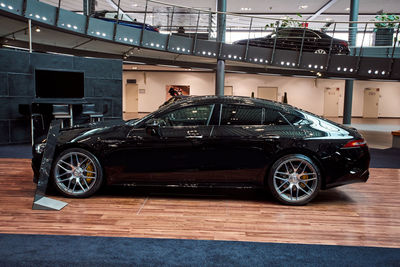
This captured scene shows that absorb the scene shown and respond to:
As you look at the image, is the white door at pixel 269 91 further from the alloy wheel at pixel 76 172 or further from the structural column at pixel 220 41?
the alloy wheel at pixel 76 172

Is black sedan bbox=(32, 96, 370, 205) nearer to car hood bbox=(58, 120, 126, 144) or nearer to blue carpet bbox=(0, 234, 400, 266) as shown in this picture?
car hood bbox=(58, 120, 126, 144)

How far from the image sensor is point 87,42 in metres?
12.1

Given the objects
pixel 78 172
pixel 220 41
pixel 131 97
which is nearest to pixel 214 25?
pixel 220 41

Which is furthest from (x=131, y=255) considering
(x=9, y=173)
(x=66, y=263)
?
(x=9, y=173)

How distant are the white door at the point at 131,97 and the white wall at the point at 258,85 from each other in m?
0.32

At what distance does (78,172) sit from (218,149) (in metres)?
1.72

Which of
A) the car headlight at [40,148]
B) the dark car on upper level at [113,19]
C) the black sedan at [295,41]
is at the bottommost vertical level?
the car headlight at [40,148]

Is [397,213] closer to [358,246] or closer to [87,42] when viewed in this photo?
[358,246]

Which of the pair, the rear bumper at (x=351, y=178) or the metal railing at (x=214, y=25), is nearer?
the rear bumper at (x=351, y=178)

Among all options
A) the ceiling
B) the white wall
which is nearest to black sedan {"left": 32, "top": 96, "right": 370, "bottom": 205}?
the ceiling

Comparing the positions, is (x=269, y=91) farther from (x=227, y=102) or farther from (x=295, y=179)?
(x=295, y=179)

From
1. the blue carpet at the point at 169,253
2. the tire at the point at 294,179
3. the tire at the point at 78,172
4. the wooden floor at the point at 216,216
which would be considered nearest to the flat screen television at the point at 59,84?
the wooden floor at the point at 216,216

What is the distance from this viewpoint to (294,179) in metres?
4.13

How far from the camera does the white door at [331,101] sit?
2466cm
